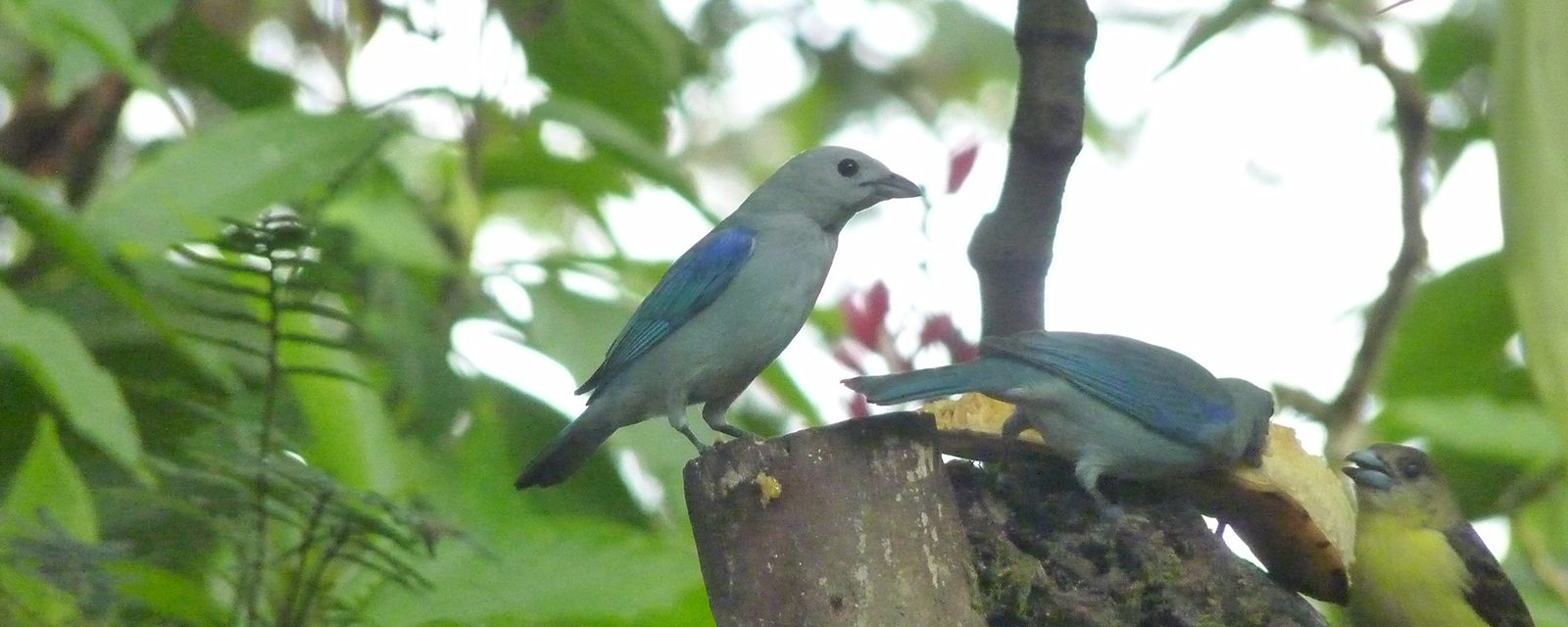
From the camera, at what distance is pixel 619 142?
355 centimetres

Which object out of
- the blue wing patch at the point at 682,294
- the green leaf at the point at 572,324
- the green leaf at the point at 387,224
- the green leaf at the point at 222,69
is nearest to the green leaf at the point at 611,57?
the green leaf at the point at 387,224

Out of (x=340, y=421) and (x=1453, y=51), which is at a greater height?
(x=1453, y=51)

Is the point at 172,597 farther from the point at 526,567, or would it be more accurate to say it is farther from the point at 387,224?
the point at 387,224

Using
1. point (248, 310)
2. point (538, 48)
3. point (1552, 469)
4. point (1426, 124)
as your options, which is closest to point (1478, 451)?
point (1552, 469)

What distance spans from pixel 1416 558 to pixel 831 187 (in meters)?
1.55

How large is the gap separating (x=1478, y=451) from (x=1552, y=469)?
302mm

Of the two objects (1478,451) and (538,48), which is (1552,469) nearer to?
(1478,451)

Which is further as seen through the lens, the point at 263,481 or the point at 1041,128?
the point at 263,481

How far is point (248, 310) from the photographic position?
3.41 metres

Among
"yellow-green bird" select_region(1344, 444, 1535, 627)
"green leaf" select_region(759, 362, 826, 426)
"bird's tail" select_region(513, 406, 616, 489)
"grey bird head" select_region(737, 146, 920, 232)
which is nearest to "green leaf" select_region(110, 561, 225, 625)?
"bird's tail" select_region(513, 406, 616, 489)

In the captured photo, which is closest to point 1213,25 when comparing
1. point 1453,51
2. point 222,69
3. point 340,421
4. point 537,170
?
point 340,421

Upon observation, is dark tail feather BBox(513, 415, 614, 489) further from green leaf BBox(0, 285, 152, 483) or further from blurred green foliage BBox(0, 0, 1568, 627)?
green leaf BBox(0, 285, 152, 483)

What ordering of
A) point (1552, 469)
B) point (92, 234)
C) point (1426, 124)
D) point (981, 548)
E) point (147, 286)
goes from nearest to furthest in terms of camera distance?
point (981, 548), point (92, 234), point (147, 286), point (1426, 124), point (1552, 469)

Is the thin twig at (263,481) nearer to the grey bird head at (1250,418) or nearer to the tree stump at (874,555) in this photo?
the tree stump at (874,555)
